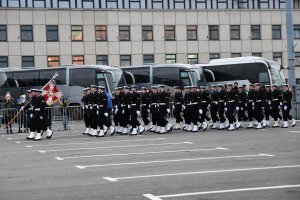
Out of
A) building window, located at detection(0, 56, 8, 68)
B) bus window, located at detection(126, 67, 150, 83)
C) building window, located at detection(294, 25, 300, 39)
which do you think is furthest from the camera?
building window, located at detection(294, 25, 300, 39)

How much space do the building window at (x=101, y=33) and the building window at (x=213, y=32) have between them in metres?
9.88

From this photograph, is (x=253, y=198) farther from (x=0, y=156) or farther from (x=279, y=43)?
(x=279, y=43)

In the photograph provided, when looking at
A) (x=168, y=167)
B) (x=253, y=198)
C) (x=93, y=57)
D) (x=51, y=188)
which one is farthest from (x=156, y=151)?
(x=93, y=57)

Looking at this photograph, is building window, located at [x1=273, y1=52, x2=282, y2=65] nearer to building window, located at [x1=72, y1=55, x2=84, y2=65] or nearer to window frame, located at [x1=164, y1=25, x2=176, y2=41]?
window frame, located at [x1=164, y1=25, x2=176, y2=41]

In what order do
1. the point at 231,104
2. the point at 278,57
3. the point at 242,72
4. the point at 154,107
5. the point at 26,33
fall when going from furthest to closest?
the point at 278,57 → the point at 26,33 → the point at 242,72 → the point at 231,104 → the point at 154,107

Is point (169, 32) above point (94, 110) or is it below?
above

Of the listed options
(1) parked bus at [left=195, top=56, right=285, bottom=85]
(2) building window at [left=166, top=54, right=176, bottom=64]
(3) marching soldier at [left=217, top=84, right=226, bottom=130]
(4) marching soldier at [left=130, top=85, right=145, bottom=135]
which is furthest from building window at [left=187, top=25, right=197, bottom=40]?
(4) marching soldier at [left=130, top=85, right=145, bottom=135]

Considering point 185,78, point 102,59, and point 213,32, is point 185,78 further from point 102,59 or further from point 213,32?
point 213,32

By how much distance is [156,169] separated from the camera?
11953mm

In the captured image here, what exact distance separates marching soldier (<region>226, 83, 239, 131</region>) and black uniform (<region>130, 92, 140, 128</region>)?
347 cm

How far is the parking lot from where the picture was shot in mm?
9250

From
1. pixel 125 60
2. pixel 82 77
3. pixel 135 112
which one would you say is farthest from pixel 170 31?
pixel 135 112

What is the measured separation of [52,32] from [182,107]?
96.9ft

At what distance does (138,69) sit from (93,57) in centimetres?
1289
